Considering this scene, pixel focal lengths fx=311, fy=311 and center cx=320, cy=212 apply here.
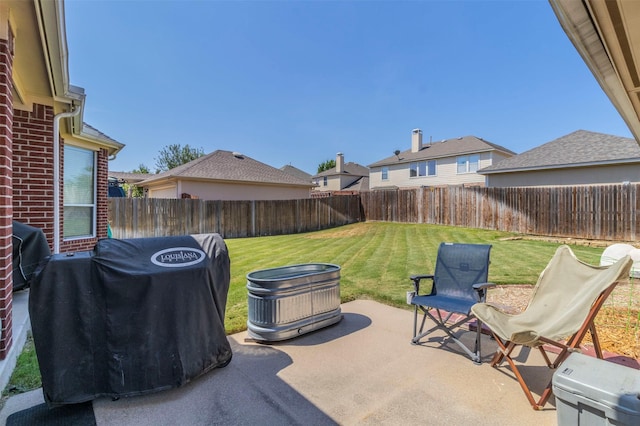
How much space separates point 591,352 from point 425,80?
56.9 feet

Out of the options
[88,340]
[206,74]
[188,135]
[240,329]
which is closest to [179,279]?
[88,340]

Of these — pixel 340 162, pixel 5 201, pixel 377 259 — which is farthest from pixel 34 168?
pixel 340 162

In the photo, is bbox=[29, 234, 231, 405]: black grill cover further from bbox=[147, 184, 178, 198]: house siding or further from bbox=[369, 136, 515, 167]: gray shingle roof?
bbox=[369, 136, 515, 167]: gray shingle roof

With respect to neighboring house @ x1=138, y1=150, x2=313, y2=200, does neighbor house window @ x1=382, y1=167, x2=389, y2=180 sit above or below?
above

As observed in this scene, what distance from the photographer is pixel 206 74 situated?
16.6 meters

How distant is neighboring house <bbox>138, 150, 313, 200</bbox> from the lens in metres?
16.5

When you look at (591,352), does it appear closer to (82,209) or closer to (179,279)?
(179,279)

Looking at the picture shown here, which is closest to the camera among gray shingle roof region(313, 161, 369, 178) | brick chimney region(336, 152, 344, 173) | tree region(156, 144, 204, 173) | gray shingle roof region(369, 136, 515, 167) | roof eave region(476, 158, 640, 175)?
roof eave region(476, 158, 640, 175)

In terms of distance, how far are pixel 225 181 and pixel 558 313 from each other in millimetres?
16390

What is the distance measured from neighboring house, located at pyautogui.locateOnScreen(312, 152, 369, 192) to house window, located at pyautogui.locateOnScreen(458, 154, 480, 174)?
514 inches

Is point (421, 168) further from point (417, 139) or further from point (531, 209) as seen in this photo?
point (531, 209)

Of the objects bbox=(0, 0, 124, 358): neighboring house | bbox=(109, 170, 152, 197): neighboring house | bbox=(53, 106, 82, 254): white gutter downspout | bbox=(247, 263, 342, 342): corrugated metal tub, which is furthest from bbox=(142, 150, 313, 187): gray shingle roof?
bbox=(247, 263, 342, 342): corrugated metal tub

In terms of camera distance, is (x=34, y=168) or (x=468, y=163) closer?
(x=34, y=168)

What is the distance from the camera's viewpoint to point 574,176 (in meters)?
14.4
